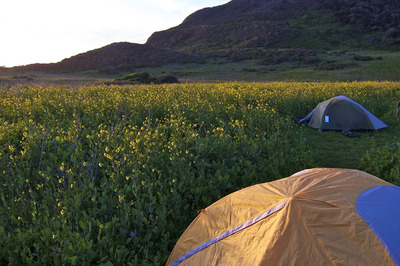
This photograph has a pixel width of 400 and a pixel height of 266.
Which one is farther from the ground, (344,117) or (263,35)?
(263,35)

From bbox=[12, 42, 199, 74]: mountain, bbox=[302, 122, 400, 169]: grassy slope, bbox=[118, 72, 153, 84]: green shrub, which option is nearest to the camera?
bbox=[302, 122, 400, 169]: grassy slope

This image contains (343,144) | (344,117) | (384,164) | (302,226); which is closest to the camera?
(302,226)

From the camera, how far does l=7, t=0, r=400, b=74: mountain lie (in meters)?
63.9

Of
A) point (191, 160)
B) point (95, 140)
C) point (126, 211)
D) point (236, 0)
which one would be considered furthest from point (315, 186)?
point (236, 0)

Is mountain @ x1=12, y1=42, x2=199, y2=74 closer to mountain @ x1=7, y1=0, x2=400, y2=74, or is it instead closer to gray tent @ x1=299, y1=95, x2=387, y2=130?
mountain @ x1=7, y1=0, x2=400, y2=74

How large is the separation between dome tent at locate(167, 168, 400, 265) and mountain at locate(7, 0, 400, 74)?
5042cm

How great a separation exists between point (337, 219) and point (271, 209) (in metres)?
0.63

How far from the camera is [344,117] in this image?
10.3 metres

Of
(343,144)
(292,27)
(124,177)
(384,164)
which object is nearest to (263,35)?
(292,27)

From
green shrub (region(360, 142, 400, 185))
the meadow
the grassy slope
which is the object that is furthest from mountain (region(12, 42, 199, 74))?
green shrub (region(360, 142, 400, 185))

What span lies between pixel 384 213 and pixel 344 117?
26.9 feet

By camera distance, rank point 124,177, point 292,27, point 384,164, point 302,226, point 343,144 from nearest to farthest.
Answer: point 302,226, point 124,177, point 384,164, point 343,144, point 292,27

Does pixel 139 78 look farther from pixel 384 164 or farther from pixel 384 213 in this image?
pixel 384 213

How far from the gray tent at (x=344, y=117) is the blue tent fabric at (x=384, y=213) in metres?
7.42
